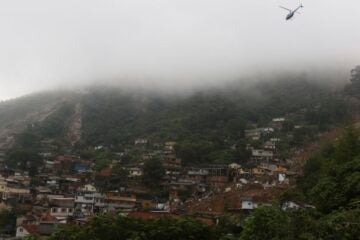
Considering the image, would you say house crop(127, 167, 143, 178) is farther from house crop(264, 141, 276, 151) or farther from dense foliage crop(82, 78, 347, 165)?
house crop(264, 141, 276, 151)

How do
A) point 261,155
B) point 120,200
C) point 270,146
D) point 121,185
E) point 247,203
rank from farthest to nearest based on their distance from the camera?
1. point 270,146
2. point 261,155
3. point 121,185
4. point 120,200
5. point 247,203

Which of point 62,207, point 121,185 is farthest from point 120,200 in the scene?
point 62,207

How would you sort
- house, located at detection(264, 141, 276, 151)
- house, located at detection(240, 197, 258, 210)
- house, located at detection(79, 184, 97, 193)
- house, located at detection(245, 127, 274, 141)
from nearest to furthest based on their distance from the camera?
house, located at detection(240, 197, 258, 210)
house, located at detection(79, 184, 97, 193)
house, located at detection(264, 141, 276, 151)
house, located at detection(245, 127, 274, 141)

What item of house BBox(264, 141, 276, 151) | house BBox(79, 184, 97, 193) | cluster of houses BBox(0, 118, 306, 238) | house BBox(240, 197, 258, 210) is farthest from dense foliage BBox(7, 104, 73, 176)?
house BBox(264, 141, 276, 151)

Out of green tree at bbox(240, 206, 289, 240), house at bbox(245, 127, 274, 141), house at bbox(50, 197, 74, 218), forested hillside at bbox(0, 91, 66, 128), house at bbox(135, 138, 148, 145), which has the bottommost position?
green tree at bbox(240, 206, 289, 240)

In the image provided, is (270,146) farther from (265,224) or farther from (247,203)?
(265,224)

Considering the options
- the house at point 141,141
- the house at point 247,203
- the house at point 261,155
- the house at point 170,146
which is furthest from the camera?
the house at point 141,141

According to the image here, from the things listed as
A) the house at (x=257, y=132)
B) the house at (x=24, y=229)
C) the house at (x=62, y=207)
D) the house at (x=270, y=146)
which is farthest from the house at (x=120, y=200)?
the house at (x=257, y=132)

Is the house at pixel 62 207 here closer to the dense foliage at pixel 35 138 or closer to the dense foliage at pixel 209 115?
the dense foliage at pixel 35 138

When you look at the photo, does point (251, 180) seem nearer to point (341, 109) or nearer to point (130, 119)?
point (341, 109)
